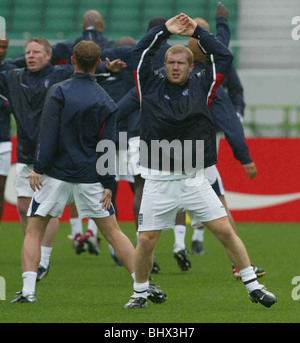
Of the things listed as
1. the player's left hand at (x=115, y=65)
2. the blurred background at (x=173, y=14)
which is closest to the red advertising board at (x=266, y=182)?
the player's left hand at (x=115, y=65)

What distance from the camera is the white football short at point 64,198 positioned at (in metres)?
6.49

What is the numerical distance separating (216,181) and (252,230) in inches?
200

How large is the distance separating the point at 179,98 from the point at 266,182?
26.0 feet

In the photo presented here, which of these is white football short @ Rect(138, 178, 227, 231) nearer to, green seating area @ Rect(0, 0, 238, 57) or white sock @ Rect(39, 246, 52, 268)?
white sock @ Rect(39, 246, 52, 268)

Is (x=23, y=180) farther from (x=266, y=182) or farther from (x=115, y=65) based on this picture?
(x=266, y=182)

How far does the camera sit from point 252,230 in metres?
13.1

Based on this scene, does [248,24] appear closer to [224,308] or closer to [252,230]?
[252,230]

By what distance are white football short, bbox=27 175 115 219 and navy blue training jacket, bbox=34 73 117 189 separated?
0.16 ft

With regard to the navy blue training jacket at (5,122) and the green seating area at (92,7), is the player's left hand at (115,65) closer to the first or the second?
the navy blue training jacket at (5,122)

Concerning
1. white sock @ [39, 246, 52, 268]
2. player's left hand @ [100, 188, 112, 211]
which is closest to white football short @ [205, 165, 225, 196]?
player's left hand @ [100, 188, 112, 211]

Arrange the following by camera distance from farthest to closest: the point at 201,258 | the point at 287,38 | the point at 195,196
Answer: the point at 287,38 → the point at 201,258 → the point at 195,196

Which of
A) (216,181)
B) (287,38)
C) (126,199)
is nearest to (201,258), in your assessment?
(216,181)

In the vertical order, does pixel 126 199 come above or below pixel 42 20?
below

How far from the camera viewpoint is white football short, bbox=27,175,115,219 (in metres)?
6.49
